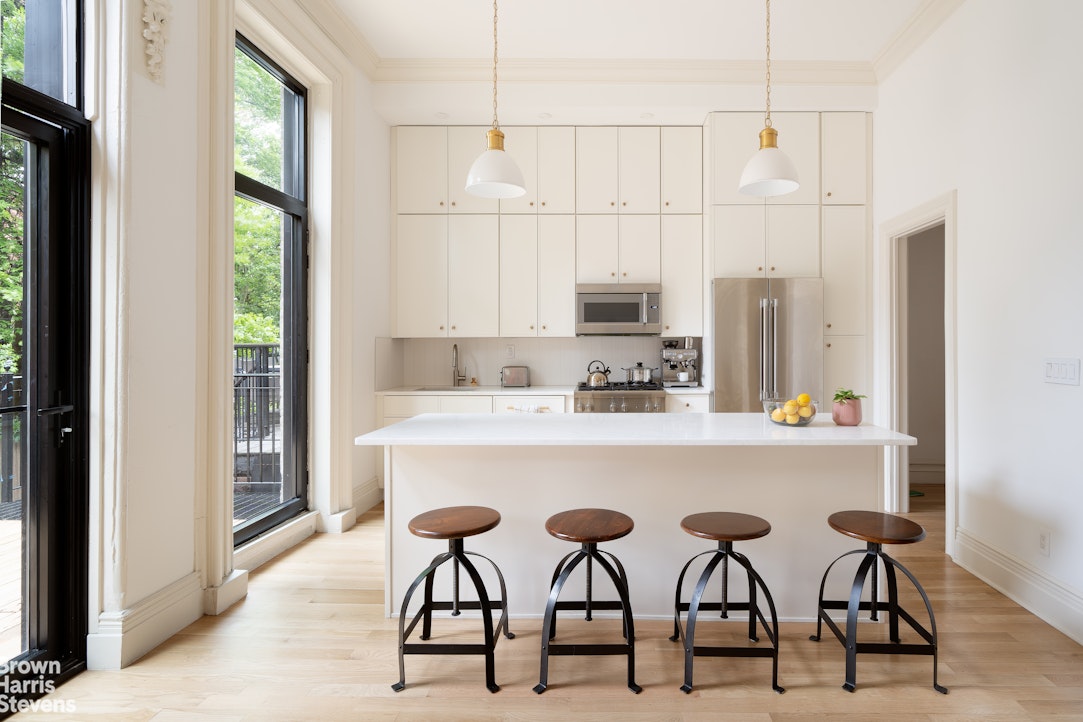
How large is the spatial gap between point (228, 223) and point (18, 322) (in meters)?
0.99

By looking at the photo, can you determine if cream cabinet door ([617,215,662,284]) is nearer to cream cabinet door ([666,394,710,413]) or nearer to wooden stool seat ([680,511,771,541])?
cream cabinet door ([666,394,710,413])

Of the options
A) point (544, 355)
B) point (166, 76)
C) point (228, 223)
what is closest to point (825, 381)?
point (544, 355)

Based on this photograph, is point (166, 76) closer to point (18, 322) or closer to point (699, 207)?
point (18, 322)

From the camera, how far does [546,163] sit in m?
4.85

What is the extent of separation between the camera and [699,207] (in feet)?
15.8

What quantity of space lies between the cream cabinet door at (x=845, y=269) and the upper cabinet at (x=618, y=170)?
1.41m

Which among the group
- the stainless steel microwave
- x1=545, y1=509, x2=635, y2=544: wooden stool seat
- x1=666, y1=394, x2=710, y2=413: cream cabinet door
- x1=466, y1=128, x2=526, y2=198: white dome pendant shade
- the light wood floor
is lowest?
the light wood floor

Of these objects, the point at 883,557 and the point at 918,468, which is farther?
the point at 918,468

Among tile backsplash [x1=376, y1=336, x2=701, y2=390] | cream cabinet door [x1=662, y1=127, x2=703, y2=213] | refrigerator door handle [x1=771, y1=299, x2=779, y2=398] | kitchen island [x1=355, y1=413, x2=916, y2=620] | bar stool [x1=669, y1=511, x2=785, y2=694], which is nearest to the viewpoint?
bar stool [x1=669, y1=511, x2=785, y2=694]

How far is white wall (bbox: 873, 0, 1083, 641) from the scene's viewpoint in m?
2.47

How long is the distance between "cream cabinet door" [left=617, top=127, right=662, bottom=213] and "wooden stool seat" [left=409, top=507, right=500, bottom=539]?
336 centimetres

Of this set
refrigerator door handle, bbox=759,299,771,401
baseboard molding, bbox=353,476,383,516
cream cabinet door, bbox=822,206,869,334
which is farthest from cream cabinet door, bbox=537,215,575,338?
cream cabinet door, bbox=822,206,869,334

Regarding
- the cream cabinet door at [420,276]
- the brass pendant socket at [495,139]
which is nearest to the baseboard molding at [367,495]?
the cream cabinet door at [420,276]

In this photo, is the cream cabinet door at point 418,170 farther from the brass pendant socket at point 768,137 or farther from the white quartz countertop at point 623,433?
the brass pendant socket at point 768,137
